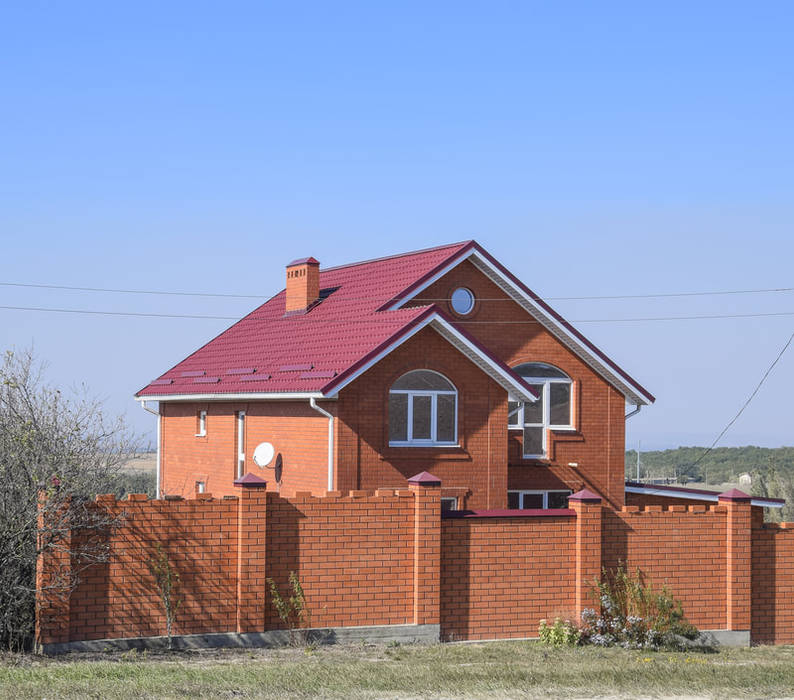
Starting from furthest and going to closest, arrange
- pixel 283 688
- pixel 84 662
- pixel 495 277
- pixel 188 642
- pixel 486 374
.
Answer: pixel 495 277
pixel 486 374
pixel 188 642
pixel 84 662
pixel 283 688

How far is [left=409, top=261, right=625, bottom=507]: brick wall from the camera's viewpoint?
2372 centimetres

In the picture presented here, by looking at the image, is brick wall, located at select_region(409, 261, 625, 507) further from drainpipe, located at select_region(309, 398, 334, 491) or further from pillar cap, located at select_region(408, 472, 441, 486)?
pillar cap, located at select_region(408, 472, 441, 486)

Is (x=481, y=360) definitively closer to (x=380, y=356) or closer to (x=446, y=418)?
(x=446, y=418)

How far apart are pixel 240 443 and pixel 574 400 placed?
6.89 metres

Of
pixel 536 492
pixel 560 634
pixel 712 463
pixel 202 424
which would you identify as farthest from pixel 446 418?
pixel 712 463

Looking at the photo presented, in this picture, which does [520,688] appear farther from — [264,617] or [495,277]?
[495,277]

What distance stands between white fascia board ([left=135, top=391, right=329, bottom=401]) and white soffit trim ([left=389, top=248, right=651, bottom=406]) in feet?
9.91

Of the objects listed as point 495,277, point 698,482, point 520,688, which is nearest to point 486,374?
point 495,277

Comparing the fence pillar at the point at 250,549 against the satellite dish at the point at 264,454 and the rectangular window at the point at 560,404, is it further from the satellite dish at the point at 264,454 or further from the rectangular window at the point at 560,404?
the rectangular window at the point at 560,404

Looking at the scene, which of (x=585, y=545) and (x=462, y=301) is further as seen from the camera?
(x=462, y=301)

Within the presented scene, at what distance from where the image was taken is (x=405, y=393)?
67.2 ft

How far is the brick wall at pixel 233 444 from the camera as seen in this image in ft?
67.4

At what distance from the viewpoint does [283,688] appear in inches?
477

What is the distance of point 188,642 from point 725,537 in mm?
7726
